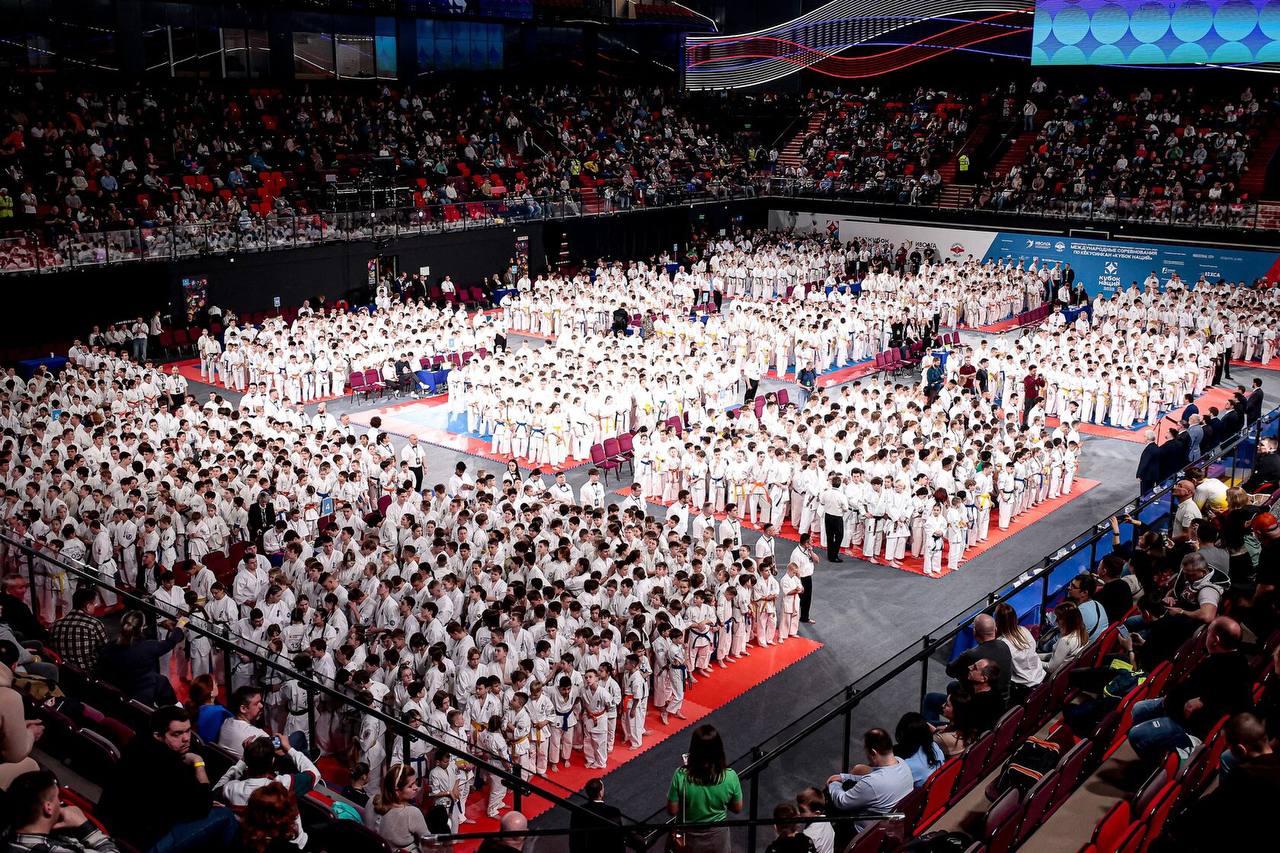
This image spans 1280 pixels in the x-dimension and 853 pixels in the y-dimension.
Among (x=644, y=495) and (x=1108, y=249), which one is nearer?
(x=644, y=495)

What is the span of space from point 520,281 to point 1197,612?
88.2 ft

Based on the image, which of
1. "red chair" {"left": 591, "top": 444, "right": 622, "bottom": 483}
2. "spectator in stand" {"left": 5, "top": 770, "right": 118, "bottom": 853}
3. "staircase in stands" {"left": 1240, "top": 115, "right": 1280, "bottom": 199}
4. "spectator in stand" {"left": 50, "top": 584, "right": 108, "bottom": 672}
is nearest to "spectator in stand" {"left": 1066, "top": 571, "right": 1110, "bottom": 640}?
"spectator in stand" {"left": 5, "top": 770, "right": 118, "bottom": 853}

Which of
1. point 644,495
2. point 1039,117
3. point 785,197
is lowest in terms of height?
point 644,495

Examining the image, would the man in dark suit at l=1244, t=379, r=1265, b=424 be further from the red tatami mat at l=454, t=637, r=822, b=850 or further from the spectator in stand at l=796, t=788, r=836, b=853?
the spectator in stand at l=796, t=788, r=836, b=853

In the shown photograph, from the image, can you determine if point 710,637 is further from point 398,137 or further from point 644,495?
point 398,137

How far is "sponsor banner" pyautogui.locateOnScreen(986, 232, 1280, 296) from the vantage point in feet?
108

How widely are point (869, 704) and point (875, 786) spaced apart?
9.25 feet

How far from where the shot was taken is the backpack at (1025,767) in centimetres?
714

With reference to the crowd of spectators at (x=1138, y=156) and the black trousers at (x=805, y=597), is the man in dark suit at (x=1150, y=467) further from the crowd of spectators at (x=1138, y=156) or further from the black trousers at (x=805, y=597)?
the crowd of spectators at (x=1138, y=156)

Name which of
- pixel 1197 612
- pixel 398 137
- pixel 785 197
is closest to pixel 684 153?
pixel 785 197

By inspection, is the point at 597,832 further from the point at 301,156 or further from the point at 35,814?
the point at 301,156

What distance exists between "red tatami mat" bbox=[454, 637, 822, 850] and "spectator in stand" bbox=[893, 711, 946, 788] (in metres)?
3.48

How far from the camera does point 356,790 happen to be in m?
8.77

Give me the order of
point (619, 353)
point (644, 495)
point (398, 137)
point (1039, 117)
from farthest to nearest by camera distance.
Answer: point (1039, 117) → point (398, 137) → point (619, 353) → point (644, 495)
